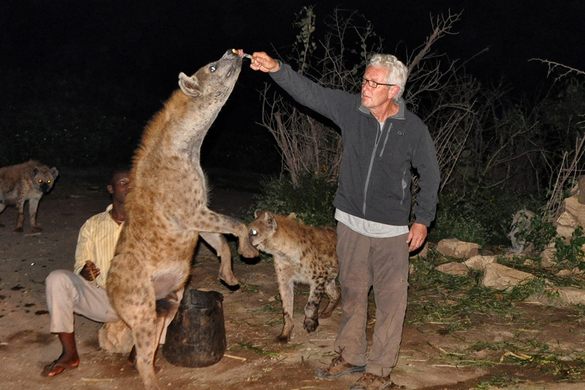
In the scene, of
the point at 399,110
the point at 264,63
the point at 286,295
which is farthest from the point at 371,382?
the point at 264,63

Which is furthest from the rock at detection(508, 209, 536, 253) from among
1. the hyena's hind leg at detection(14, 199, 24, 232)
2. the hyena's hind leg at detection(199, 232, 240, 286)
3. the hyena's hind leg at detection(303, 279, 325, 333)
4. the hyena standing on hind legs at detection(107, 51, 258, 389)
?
the hyena's hind leg at detection(14, 199, 24, 232)

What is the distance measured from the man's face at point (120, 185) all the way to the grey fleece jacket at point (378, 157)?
3.47 ft

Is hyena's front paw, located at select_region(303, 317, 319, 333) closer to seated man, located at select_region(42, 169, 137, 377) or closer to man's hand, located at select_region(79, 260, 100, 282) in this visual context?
seated man, located at select_region(42, 169, 137, 377)

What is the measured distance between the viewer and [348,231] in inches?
131

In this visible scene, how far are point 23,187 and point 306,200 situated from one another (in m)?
3.02

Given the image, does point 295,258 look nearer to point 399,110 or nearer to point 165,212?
point 165,212

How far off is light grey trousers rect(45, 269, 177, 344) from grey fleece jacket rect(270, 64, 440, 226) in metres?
1.17

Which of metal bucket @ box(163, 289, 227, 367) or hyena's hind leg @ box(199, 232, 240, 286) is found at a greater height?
hyena's hind leg @ box(199, 232, 240, 286)

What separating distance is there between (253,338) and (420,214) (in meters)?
1.54

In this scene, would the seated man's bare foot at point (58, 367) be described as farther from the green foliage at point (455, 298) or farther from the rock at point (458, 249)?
the rock at point (458, 249)

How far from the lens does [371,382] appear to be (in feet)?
10.9

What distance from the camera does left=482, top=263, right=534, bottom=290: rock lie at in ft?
16.4

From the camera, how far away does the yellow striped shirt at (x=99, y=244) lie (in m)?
3.76

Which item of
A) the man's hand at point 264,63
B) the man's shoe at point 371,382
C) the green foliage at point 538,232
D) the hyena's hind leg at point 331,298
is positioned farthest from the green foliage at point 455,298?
the man's hand at point 264,63
